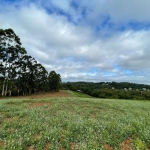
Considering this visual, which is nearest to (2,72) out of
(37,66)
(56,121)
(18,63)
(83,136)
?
(18,63)

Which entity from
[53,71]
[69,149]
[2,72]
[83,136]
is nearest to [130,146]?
[83,136]

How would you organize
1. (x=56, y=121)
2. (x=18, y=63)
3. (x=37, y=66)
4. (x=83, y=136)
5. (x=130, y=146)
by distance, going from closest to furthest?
(x=130, y=146)
(x=83, y=136)
(x=56, y=121)
(x=18, y=63)
(x=37, y=66)

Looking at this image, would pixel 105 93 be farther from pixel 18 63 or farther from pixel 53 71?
pixel 18 63

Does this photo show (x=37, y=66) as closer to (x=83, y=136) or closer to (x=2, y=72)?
(x=2, y=72)

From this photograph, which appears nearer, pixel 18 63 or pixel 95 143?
pixel 95 143

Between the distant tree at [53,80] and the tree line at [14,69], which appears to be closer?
the tree line at [14,69]

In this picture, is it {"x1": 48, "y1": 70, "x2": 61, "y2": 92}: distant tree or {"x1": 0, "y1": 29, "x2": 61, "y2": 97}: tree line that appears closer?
{"x1": 0, "y1": 29, "x2": 61, "y2": 97}: tree line

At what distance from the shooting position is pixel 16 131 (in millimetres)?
6477

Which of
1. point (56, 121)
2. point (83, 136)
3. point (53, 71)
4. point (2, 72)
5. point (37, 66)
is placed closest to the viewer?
point (83, 136)

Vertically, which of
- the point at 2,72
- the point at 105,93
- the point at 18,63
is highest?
the point at 18,63

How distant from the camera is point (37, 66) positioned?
166 feet

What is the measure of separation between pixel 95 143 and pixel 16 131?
162 inches

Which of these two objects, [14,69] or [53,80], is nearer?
[14,69]

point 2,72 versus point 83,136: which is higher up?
point 2,72
